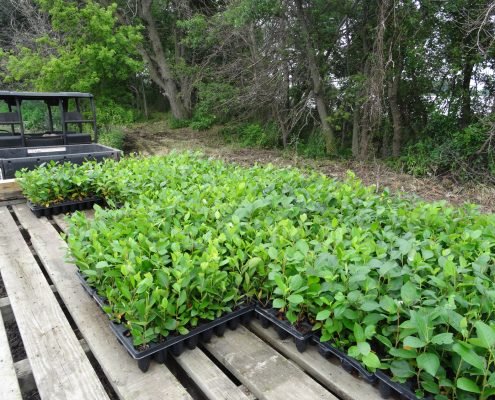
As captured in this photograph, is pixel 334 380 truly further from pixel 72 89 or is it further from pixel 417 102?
pixel 72 89

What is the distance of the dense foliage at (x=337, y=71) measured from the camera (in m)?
8.02

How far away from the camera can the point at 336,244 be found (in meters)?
1.93

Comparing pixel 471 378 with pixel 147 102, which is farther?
pixel 147 102

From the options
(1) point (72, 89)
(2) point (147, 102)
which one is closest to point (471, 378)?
(1) point (72, 89)

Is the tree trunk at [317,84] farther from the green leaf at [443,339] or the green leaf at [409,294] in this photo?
the green leaf at [443,339]

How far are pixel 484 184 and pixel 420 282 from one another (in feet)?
22.3

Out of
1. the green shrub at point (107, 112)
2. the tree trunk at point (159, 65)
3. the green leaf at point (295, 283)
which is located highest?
the tree trunk at point (159, 65)

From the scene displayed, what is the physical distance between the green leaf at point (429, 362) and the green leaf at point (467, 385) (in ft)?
0.23

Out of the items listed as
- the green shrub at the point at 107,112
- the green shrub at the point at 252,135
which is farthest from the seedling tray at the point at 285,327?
the green shrub at the point at 107,112

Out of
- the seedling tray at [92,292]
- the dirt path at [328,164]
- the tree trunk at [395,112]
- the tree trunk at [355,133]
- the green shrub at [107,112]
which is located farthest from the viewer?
the green shrub at [107,112]

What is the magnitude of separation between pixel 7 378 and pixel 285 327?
1.22 metres

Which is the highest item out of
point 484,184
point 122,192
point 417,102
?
point 417,102

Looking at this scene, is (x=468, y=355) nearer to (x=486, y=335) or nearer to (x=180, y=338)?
(x=486, y=335)

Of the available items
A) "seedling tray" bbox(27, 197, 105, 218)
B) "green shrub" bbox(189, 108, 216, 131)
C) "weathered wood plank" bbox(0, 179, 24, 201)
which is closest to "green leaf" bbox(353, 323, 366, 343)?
"seedling tray" bbox(27, 197, 105, 218)
